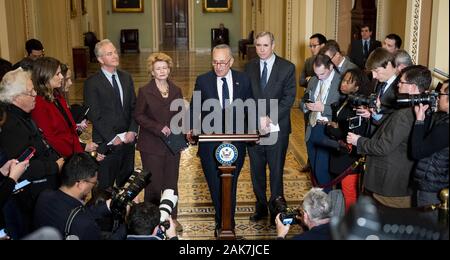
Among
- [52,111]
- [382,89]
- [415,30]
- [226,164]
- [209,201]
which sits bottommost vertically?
[209,201]

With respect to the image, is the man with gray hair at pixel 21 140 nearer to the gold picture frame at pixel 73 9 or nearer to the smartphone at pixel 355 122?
the smartphone at pixel 355 122

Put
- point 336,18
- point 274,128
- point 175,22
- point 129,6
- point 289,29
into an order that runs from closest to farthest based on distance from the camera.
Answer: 1. point 274,128
2. point 336,18
3. point 289,29
4. point 129,6
5. point 175,22

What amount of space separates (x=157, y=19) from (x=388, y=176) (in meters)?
20.8

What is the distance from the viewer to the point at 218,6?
23.5 m

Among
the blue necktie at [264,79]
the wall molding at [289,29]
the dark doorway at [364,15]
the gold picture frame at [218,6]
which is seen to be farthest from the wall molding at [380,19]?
the gold picture frame at [218,6]

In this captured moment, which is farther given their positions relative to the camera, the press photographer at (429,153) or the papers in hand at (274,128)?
the papers in hand at (274,128)

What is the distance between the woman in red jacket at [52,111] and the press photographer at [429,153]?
8.33 feet

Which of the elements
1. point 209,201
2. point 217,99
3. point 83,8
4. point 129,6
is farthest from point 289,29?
point 129,6

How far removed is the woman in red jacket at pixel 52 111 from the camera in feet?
14.1

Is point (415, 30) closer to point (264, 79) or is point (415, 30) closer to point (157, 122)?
point (264, 79)

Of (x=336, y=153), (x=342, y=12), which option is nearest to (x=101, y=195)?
(x=336, y=153)

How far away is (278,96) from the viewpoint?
5.19m

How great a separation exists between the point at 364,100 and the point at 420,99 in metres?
0.93

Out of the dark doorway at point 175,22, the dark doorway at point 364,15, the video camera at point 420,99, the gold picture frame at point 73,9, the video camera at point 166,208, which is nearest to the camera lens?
the video camera at point 166,208
